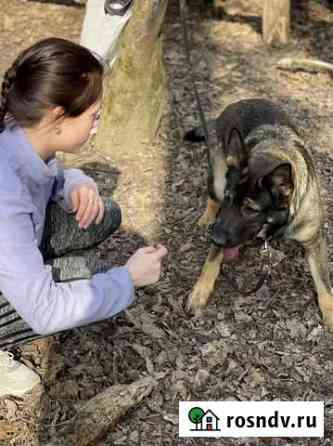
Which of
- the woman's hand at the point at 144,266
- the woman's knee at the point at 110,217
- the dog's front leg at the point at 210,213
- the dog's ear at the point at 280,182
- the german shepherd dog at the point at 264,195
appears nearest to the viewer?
the woman's hand at the point at 144,266

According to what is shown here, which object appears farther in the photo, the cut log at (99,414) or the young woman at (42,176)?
the cut log at (99,414)

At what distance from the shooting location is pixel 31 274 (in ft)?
9.87

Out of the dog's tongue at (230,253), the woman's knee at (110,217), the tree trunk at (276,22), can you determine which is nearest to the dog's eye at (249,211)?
the dog's tongue at (230,253)

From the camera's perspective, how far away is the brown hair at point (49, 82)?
2.97 m

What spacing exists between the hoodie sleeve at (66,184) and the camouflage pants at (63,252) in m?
0.09

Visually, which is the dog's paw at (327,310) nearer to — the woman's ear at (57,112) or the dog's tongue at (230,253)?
the dog's tongue at (230,253)

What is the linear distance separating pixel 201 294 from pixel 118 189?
4.45 feet

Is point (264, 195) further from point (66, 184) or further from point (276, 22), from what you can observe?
point (276, 22)

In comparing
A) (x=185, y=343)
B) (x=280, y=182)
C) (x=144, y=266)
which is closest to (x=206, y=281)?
(x=185, y=343)

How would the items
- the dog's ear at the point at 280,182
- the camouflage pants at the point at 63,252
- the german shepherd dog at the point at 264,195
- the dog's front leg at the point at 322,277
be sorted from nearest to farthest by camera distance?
the camouflage pants at the point at 63,252, the dog's ear at the point at 280,182, the german shepherd dog at the point at 264,195, the dog's front leg at the point at 322,277

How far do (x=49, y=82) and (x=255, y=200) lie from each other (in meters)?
1.56

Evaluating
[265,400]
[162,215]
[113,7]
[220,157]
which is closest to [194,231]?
[162,215]

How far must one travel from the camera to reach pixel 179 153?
6.03 metres

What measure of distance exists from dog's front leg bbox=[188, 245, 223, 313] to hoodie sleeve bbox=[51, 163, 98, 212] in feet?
3.42
